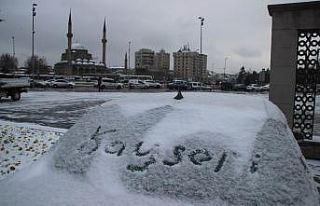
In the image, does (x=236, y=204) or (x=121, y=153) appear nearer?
(x=236, y=204)

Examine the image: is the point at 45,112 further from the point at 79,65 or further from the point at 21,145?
the point at 79,65

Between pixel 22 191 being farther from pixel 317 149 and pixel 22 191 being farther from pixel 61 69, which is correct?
pixel 61 69

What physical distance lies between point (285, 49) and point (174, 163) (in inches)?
310

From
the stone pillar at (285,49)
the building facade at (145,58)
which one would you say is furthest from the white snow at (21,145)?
the building facade at (145,58)

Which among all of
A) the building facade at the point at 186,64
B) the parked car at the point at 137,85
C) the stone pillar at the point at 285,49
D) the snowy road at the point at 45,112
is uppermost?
the building facade at the point at 186,64

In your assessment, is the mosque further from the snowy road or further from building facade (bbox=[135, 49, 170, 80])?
the snowy road

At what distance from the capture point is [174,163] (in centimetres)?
252

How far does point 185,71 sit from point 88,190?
137784 millimetres

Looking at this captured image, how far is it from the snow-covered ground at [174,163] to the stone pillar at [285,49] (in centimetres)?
697

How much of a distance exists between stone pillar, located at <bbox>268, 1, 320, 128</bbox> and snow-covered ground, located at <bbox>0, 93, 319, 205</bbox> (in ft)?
22.9

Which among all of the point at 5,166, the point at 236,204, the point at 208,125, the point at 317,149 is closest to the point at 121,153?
the point at 208,125

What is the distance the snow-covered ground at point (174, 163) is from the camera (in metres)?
2.31

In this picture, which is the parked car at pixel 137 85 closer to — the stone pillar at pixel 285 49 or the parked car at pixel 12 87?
the parked car at pixel 12 87

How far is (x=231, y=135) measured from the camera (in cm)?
263
